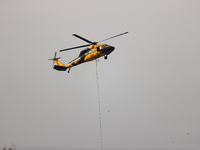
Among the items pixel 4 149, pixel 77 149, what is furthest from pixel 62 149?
pixel 4 149

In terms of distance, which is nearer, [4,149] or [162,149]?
[4,149]

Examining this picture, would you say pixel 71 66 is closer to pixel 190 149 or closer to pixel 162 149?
pixel 162 149

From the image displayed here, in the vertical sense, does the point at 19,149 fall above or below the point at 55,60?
below

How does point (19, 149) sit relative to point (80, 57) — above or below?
below

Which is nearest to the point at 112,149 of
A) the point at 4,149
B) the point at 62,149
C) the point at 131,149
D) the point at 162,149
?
the point at 131,149

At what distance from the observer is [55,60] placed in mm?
35469

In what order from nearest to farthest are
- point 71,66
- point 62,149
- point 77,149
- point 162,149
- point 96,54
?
point 96,54
point 71,66
point 77,149
point 162,149
point 62,149

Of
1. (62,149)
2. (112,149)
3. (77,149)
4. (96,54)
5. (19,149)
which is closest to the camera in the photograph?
(96,54)

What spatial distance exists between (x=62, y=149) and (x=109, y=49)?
132971 mm

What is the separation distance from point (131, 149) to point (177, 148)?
29.3m

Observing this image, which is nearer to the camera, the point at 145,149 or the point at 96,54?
the point at 96,54

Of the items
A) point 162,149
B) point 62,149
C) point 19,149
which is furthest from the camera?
point 62,149

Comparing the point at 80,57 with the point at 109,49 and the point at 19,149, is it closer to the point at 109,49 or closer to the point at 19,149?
the point at 109,49

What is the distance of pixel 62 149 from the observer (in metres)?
154
